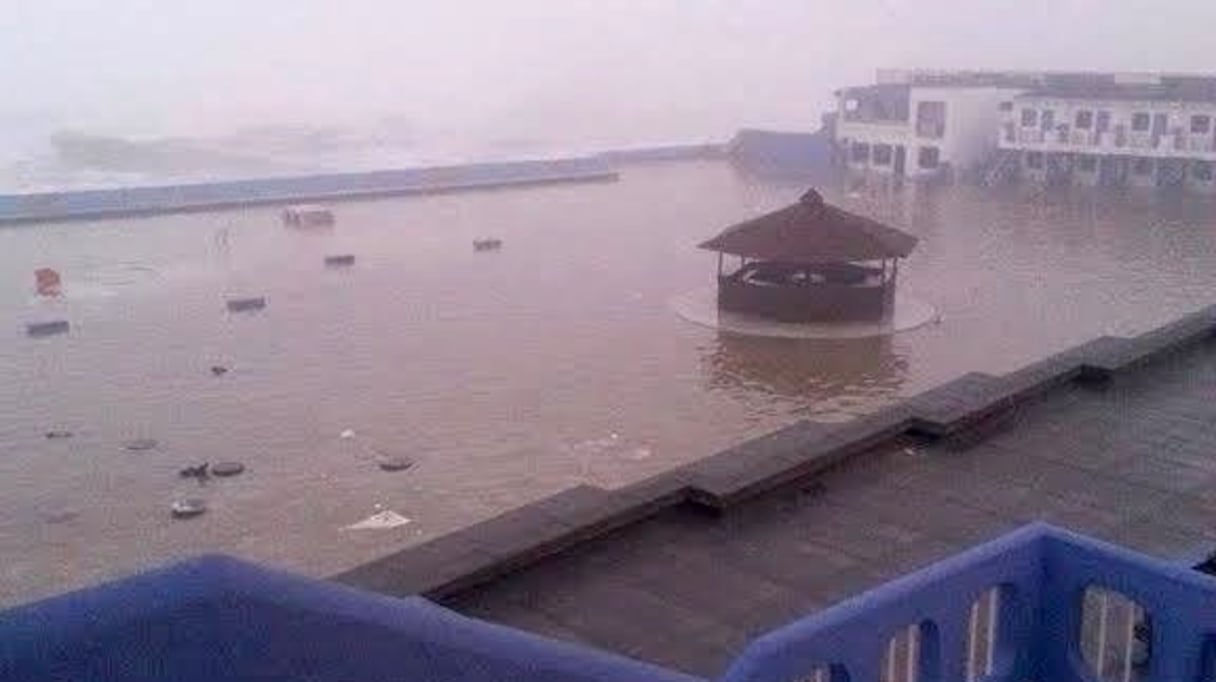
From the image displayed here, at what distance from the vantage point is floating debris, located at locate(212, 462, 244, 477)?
38.8ft

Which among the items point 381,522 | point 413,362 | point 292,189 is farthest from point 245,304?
point 292,189

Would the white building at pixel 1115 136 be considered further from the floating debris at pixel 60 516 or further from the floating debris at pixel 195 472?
the floating debris at pixel 60 516

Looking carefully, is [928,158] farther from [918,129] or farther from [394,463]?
[394,463]

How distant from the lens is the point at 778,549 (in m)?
5.85

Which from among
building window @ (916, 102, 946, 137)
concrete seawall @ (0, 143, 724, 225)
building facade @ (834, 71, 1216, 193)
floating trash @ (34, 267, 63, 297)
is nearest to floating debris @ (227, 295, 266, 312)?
floating trash @ (34, 267, 63, 297)

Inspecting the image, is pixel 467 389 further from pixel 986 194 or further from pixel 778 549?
pixel 986 194

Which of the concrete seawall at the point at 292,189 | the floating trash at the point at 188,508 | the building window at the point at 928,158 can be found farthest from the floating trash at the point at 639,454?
the building window at the point at 928,158

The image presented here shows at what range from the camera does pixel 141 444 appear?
13.0 metres

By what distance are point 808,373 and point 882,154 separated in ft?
102

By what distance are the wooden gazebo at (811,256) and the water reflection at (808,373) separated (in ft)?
3.37

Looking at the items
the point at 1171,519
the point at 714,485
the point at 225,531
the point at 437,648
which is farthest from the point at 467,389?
the point at 437,648

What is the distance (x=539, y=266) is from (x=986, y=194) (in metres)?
19.7

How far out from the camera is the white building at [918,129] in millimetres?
42688

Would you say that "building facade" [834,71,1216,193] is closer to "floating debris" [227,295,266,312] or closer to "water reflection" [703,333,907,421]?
"water reflection" [703,333,907,421]
